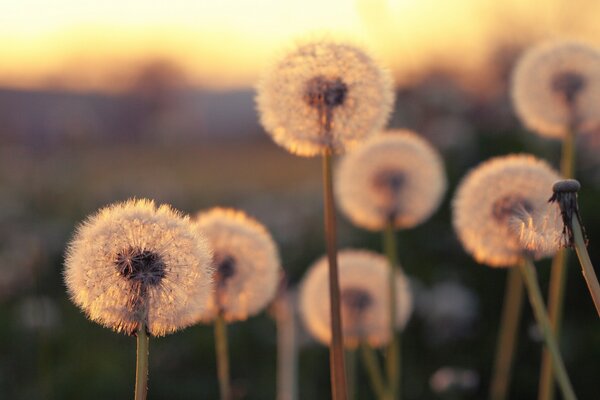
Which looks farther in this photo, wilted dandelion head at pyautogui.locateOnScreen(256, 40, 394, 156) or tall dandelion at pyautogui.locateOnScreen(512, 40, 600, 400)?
tall dandelion at pyautogui.locateOnScreen(512, 40, 600, 400)

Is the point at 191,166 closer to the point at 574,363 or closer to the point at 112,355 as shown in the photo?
the point at 112,355

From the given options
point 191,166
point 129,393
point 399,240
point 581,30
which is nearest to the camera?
point 129,393

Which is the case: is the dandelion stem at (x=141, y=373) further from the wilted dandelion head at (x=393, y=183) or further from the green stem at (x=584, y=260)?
the wilted dandelion head at (x=393, y=183)

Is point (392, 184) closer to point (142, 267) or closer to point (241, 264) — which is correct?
point (241, 264)

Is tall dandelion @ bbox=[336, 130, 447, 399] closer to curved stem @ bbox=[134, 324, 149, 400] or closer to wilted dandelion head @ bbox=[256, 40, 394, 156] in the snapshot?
wilted dandelion head @ bbox=[256, 40, 394, 156]

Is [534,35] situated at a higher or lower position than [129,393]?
higher

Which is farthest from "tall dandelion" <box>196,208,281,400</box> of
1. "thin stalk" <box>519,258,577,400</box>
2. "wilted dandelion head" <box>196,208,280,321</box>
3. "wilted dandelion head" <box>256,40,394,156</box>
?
"thin stalk" <box>519,258,577,400</box>

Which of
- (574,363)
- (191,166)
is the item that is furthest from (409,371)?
(191,166)

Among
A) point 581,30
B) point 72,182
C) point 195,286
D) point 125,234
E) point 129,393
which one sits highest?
point 581,30
